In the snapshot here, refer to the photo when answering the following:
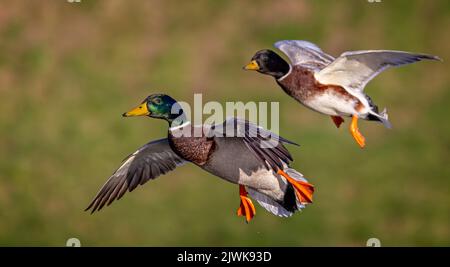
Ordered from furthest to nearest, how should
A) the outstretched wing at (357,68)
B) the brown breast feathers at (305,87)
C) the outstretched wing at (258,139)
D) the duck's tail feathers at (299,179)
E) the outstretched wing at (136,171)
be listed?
the outstretched wing at (136,171) → the duck's tail feathers at (299,179) → the brown breast feathers at (305,87) → the outstretched wing at (357,68) → the outstretched wing at (258,139)

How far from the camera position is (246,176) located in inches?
241

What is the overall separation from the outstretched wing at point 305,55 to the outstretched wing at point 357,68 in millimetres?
196

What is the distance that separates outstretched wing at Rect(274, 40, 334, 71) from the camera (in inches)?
254

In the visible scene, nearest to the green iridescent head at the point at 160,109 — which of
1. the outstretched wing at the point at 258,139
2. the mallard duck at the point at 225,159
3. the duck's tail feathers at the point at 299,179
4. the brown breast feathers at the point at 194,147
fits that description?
the mallard duck at the point at 225,159

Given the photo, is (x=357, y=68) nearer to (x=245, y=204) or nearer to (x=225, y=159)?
(x=225, y=159)

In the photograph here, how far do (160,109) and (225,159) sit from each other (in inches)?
16.8

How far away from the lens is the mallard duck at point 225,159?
5871 millimetres

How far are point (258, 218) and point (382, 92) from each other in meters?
1.82

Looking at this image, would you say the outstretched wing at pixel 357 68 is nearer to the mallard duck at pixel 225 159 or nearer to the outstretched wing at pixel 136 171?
the mallard duck at pixel 225 159

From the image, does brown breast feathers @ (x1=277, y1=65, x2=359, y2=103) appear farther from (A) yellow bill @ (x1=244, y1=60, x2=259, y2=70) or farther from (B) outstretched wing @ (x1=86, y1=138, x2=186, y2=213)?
(B) outstretched wing @ (x1=86, y1=138, x2=186, y2=213)

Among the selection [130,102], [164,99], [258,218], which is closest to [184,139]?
[164,99]

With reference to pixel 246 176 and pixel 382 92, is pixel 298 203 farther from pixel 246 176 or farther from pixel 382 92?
pixel 382 92

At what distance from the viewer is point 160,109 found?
20.1ft

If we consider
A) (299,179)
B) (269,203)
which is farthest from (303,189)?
(269,203)
